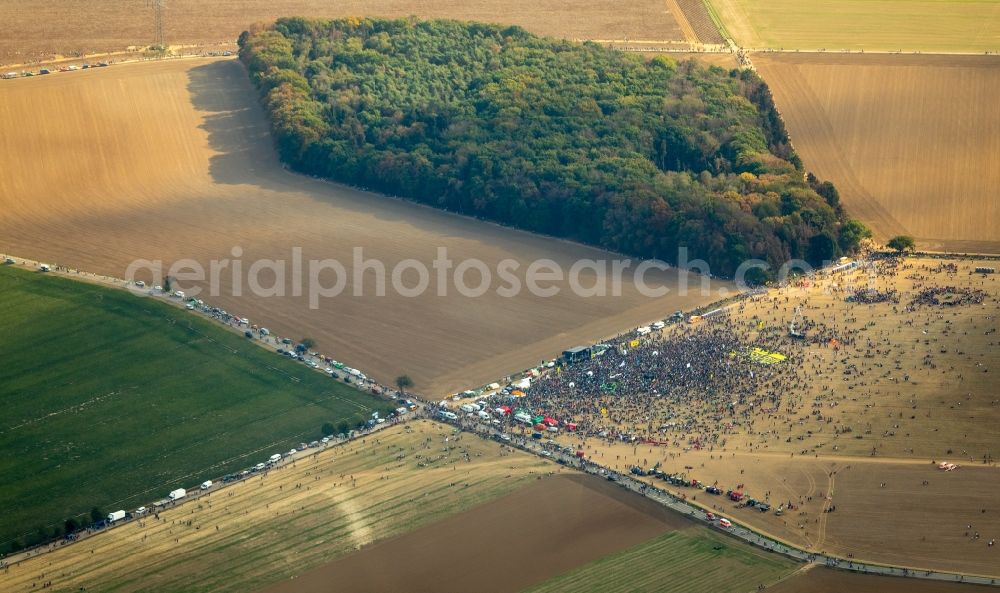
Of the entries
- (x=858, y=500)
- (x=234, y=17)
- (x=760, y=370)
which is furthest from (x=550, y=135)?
(x=858, y=500)

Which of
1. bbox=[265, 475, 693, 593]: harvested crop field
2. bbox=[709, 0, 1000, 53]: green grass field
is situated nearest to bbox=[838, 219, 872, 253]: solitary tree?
bbox=[709, 0, 1000, 53]: green grass field

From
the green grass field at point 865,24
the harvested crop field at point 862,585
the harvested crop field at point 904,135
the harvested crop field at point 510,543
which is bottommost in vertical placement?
the harvested crop field at point 862,585

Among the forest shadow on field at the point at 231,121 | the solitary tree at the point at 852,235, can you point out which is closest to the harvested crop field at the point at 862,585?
the solitary tree at the point at 852,235

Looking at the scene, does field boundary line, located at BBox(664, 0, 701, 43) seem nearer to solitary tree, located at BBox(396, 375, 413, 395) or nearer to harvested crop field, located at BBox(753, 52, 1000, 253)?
harvested crop field, located at BBox(753, 52, 1000, 253)

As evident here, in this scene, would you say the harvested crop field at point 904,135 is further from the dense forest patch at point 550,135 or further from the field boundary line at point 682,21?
the field boundary line at point 682,21

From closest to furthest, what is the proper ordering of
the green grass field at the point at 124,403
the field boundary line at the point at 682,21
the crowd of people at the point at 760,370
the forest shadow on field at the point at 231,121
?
the green grass field at the point at 124,403
the crowd of people at the point at 760,370
the forest shadow on field at the point at 231,121
the field boundary line at the point at 682,21

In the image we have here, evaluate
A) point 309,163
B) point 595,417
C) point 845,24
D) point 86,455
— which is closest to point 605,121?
point 309,163

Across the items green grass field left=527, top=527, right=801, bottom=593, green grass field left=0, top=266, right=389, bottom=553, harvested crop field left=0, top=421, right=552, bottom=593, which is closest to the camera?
green grass field left=527, top=527, right=801, bottom=593
